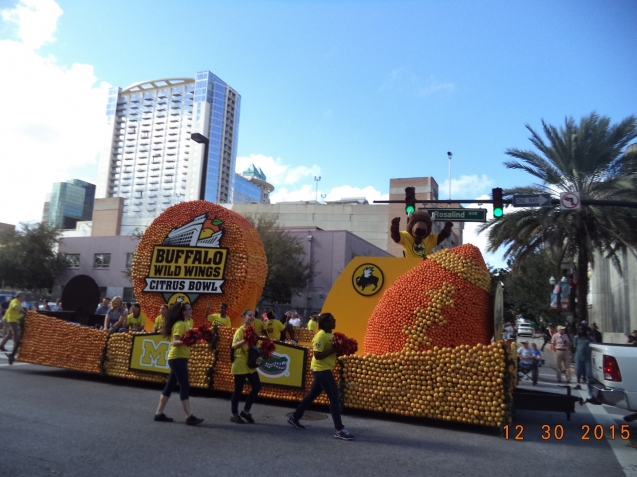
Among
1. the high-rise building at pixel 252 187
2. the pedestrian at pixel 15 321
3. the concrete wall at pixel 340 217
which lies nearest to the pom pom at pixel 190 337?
the pedestrian at pixel 15 321

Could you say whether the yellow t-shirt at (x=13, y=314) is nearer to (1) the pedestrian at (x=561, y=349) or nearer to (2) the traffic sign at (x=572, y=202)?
(2) the traffic sign at (x=572, y=202)

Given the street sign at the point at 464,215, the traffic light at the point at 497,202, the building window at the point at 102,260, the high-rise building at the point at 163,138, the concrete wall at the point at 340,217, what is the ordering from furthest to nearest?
the high-rise building at the point at 163,138 < the concrete wall at the point at 340,217 < the building window at the point at 102,260 < the traffic light at the point at 497,202 < the street sign at the point at 464,215

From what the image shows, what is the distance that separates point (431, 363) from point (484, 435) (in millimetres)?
1143

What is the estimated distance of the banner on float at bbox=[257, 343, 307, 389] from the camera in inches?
317

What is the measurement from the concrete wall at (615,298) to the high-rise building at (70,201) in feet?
470

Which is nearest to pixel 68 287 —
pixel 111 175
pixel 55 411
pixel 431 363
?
pixel 55 411

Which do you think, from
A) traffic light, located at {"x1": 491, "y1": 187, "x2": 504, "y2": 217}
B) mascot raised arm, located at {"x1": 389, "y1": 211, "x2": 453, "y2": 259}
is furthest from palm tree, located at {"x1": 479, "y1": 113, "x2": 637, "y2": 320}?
mascot raised arm, located at {"x1": 389, "y1": 211, "x2": 453, "y2": 259}

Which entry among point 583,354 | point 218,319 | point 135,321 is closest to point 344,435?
point 218,319

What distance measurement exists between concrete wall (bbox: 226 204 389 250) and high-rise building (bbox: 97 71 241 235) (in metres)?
78.3

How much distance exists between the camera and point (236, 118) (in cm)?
13825

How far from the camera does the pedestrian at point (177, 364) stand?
654cm

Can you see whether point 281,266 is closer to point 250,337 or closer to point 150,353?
point 150,353

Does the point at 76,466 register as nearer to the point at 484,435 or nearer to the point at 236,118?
the point at 484,435

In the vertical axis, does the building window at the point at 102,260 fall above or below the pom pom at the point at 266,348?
A: above
